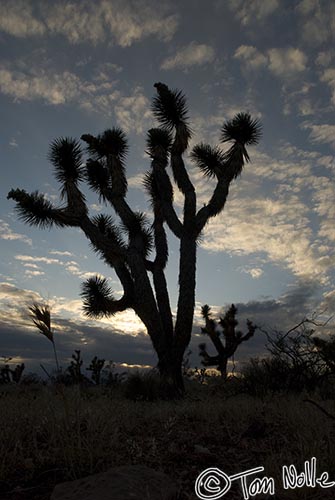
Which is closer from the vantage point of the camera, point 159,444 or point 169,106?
point 159,444

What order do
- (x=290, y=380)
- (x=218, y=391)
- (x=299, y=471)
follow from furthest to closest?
(x=218, y=391) → (x=290, y=380) → (x=299, y=471)

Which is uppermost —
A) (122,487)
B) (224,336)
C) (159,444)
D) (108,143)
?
(108,143)

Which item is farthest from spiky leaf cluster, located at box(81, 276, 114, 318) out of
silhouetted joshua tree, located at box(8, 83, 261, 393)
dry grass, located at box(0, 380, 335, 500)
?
dry grass, located at box(0, 380, 335, 500)

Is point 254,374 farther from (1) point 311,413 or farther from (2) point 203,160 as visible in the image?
(2) point 203,160

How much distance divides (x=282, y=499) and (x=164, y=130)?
12826 millimetres

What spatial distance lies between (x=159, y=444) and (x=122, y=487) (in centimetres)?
169

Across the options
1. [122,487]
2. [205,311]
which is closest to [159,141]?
[205,311]

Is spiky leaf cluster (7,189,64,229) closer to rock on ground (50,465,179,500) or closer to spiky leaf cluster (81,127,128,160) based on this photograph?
spiky leaf cluster (81,127,128,160)

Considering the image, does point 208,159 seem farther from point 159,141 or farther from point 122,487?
point 122,487

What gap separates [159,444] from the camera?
429 centimetres

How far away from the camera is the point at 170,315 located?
12.7 meters

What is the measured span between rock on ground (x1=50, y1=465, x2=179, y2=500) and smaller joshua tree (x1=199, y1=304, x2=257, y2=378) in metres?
15.7

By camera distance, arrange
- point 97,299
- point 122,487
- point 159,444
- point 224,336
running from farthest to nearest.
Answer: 1. point 224,336
2. point 97,299
3. point 159,444
4. point 122,487

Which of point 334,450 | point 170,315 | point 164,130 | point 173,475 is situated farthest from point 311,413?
point 164,130
